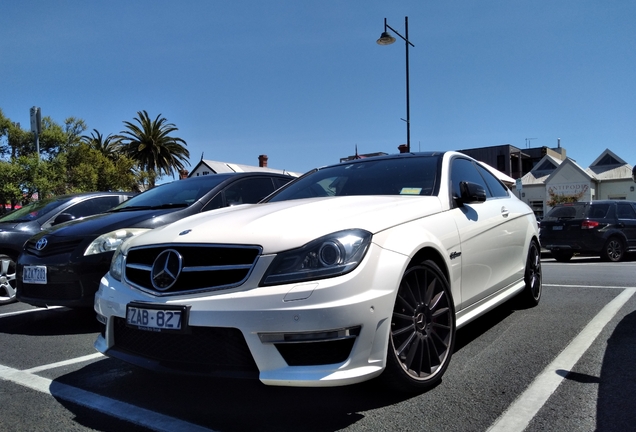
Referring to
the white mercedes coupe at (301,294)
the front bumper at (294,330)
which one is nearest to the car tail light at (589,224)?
the white mercedes coupe at (301,294)

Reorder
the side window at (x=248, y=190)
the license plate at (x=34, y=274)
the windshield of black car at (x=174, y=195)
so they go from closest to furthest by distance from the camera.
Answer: the license plate at (x=34, y=274) < the windshield of black car at (x=174, y=195) < the side window at (x=248, y=190)

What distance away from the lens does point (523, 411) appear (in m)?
2.67

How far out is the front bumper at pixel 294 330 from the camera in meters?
2.40

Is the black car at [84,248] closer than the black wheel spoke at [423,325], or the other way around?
the black wheel spoke at [423,325]

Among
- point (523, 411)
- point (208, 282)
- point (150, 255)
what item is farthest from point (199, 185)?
point (523, 411)

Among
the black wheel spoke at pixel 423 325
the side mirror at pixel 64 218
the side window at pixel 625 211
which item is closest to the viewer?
the black wheel spoke at pixel 423 325

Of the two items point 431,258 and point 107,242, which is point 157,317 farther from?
point 107,242

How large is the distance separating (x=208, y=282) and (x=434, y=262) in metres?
1.41

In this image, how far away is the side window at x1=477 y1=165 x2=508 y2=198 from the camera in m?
4.91

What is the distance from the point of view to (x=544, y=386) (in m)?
3.02

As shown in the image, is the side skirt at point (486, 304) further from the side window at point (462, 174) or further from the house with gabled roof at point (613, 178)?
the house with gabled roof at point (613, 178)

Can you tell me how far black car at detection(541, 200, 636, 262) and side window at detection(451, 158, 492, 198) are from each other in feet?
29.0

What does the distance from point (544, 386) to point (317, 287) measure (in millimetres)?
1627

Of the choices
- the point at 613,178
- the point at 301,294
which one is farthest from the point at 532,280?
the point at 613,178
